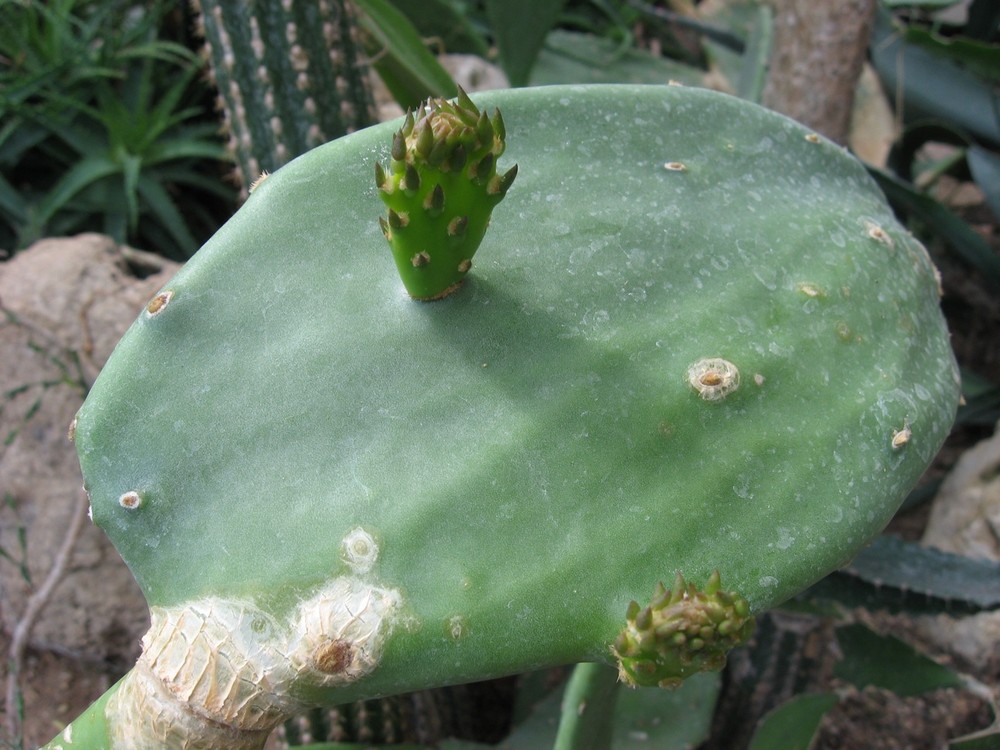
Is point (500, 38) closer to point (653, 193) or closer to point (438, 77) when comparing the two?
point (438, 77)

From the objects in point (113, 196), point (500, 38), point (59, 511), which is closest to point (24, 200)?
point (113, 196)

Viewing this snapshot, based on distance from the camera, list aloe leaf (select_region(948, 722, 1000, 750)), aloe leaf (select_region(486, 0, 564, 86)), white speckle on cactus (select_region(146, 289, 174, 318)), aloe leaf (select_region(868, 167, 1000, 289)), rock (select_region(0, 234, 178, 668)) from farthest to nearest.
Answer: aloe leaf (select_region(868, 167, 1000, 289)), aloe leaf (select_region(486, 0, 564, 86)), rock (select_region(0, 234, 178, 668)), aloe leaf (select_region(948, 722, 1000, 750)), white speckle on cactus (select_region(146, 289, 174, 318))

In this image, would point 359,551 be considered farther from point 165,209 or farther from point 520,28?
point 165,209

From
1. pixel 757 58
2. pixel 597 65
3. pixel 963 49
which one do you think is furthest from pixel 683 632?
pixel 597 65

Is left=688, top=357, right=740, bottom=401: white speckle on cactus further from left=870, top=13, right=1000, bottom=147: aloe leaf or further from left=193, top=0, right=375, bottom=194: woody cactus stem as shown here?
left=870, top=13, right=1000, bottom=147: aloe leaf

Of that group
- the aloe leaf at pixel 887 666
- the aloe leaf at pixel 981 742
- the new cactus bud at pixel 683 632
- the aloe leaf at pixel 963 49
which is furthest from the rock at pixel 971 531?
A: the new cactus bud at pixel 683 632

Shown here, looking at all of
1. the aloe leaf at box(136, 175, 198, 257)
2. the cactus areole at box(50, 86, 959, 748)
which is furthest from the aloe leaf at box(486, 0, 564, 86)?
the cactus areole at box(50, 86, 959, 748)
